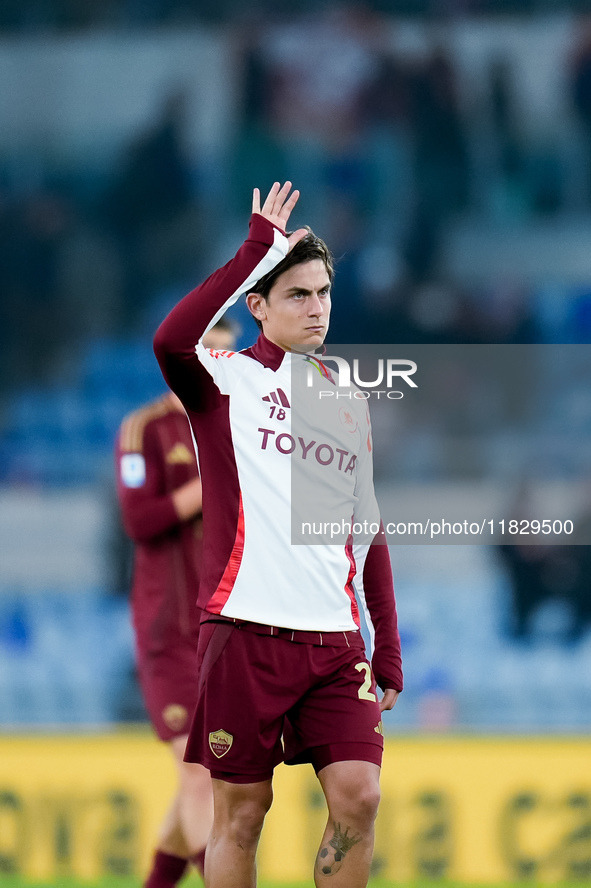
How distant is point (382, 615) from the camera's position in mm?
2604

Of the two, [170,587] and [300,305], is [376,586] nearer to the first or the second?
[300,305]

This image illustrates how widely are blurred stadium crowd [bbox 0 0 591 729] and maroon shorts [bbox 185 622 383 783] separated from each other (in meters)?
5.17

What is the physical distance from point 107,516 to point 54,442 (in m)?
0.94

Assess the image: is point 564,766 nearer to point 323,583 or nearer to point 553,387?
point 323,583

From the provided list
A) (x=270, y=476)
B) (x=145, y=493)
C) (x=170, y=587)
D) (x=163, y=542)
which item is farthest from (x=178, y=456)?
(x=270, y=476)

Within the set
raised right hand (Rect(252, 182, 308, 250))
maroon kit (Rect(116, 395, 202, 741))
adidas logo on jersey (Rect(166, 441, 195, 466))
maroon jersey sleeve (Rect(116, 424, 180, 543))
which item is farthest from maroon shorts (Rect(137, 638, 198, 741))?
raised right hand (Rect(252, 182, 308, 250))

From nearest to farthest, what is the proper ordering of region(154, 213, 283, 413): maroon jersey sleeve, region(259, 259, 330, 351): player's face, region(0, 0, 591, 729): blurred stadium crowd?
1. region(154, 213, 283, 413): maroon jersey sleeve
2. region(259, 259, 330, 351): player's face
3. region(0, 0, 591, 729): blurred stadium crowd

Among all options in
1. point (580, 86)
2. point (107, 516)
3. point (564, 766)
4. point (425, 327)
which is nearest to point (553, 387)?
point (425, 327)

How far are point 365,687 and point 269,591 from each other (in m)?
0.30

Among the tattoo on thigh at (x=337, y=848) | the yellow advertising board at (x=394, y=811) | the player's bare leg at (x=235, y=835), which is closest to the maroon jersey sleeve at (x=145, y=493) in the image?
the yellow advertising board at (x=394, y=811)

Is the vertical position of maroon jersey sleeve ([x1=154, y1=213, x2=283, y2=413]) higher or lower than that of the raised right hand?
lower

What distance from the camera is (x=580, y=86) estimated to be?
913 cm

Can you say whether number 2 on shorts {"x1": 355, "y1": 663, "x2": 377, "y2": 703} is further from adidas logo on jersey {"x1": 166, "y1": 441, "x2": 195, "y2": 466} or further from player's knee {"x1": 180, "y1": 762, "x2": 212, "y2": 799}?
adidas logo on jersey {"x1": 166, "y1": 441, "x2": 195, "y2": 466}

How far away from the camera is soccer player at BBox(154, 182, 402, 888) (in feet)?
7.70
